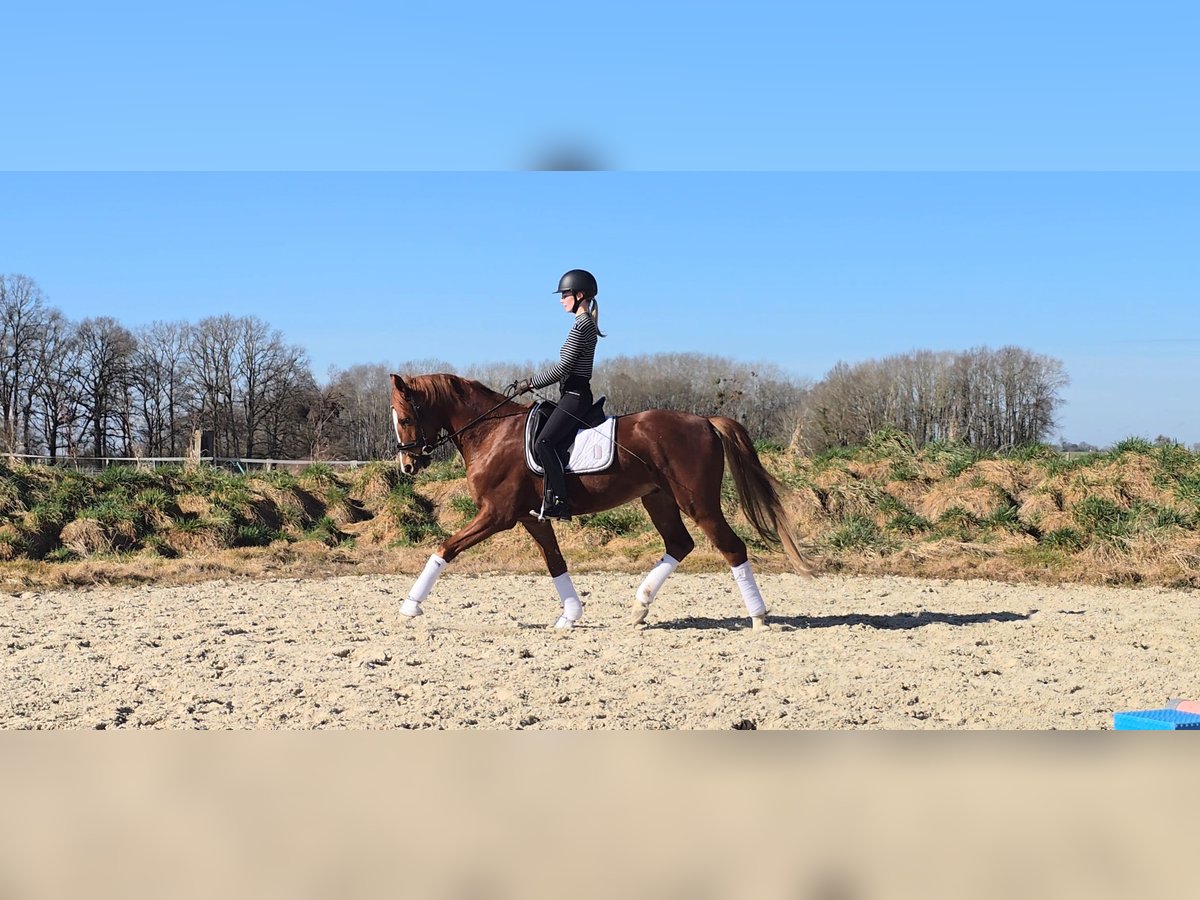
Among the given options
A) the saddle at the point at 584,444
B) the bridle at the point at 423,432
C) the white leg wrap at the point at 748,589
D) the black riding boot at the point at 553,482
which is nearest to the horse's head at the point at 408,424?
the bridle at the point at 423,432

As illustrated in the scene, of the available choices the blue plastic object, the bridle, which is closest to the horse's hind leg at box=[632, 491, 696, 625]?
the bridle

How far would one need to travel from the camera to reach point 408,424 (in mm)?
8625

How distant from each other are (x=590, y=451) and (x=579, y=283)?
1256 millimetres

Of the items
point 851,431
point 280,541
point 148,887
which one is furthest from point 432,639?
point 851,431

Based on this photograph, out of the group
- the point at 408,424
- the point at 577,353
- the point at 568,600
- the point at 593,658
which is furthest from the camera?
the point at 408,424

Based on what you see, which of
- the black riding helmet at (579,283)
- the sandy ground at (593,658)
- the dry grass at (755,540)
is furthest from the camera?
the dry grass at (755,540)

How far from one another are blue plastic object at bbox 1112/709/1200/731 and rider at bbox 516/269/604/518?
14.4 feet

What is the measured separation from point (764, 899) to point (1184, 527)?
10608mm

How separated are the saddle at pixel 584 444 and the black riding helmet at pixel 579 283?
90 cm

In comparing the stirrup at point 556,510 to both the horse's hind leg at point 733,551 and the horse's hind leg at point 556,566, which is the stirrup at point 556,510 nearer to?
the horse's hind leg at point 556,566

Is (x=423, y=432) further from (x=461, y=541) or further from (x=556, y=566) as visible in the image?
(x=556, y=566)

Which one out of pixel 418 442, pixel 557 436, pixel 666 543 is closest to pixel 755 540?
pixel 666 543

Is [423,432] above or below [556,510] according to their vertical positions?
above

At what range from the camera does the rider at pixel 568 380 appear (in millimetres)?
8000
